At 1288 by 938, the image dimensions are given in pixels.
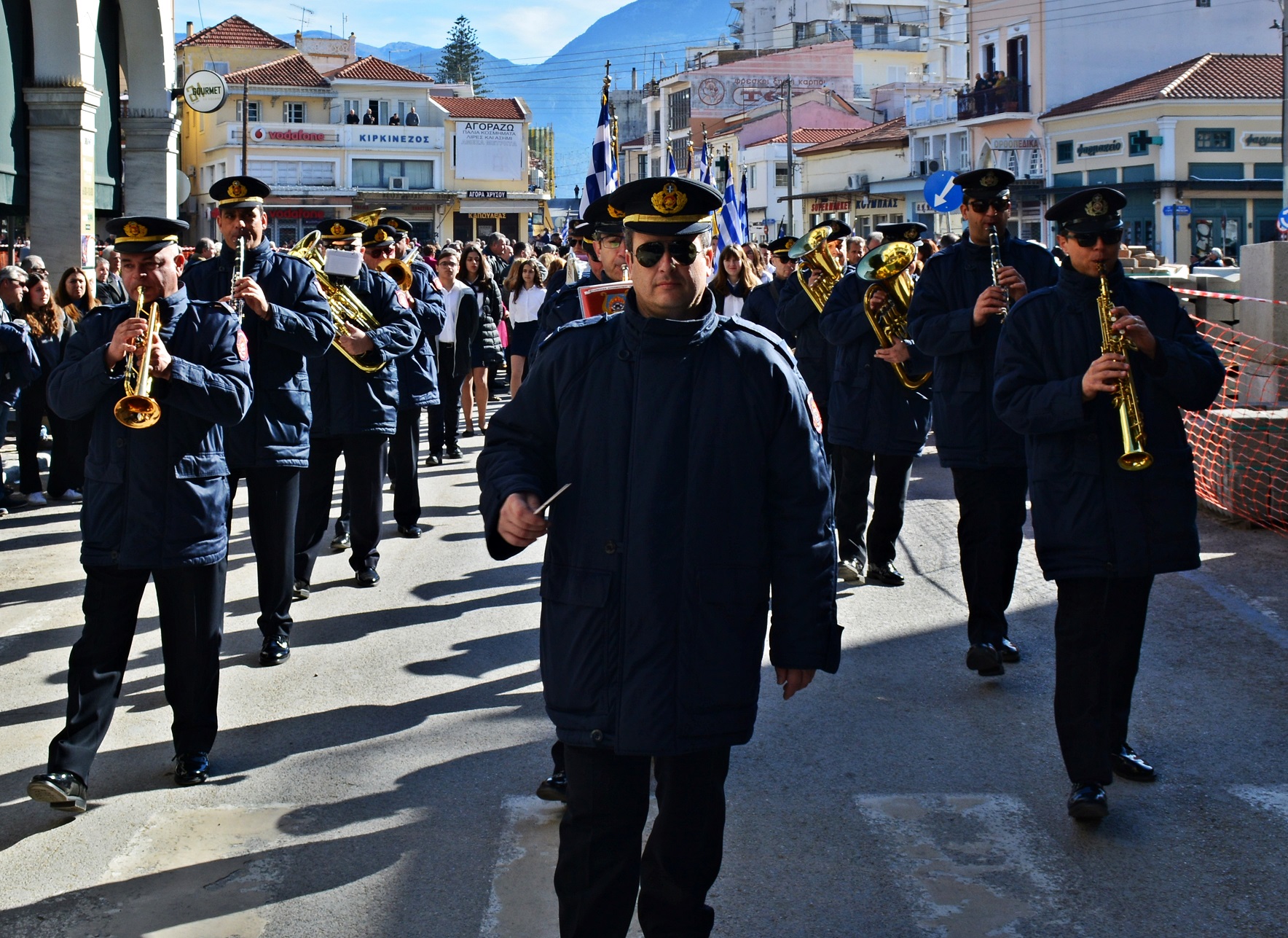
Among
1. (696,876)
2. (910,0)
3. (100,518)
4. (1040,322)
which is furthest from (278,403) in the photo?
(910,0)

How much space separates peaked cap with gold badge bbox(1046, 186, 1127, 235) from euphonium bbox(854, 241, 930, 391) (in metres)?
3.27

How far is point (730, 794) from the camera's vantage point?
5.27 metres

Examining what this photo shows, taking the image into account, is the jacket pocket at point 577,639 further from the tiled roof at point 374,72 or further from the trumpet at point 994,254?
the tiled roof at point 374,72

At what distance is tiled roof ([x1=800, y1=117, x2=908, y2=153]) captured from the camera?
2616 inches

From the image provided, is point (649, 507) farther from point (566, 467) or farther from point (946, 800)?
point (946, 800)

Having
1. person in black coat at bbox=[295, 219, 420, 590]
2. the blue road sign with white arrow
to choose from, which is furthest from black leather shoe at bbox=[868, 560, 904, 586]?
the blue road sign with white arrow

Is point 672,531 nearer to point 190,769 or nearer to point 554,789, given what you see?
point 554,789

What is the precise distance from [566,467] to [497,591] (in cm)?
526

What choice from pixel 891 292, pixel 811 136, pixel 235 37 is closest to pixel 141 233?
pixel 891 292

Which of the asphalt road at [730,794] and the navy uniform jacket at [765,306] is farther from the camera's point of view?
the navy uniform jacket at [765,306]

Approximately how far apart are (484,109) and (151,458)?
8082 cm

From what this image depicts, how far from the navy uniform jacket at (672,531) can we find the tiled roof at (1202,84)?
48.6 m

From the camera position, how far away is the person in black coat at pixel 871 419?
8.61 m

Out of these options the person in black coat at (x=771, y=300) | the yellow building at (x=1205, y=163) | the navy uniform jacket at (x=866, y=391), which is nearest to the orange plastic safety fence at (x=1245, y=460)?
the navy uniform jacket at (x=866, y=391)
